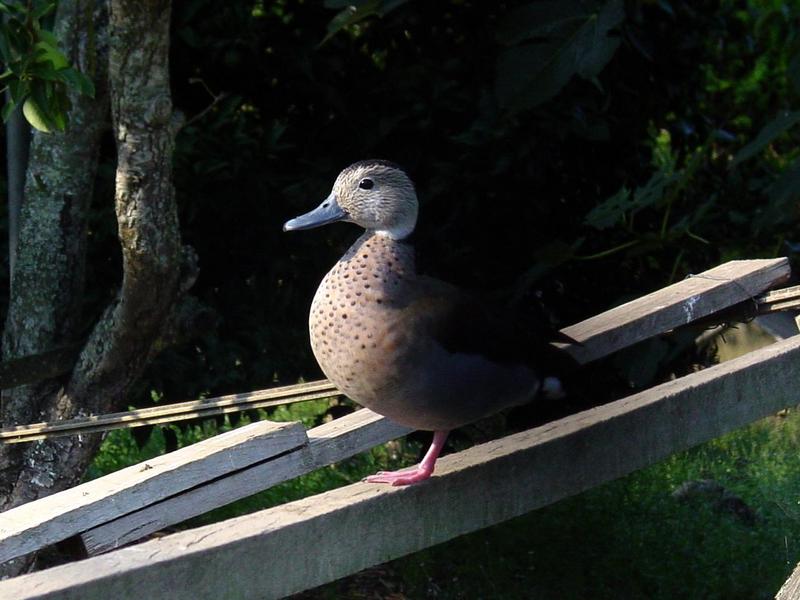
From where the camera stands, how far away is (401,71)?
13.2ft

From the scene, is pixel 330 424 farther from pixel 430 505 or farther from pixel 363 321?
pixel 430 505

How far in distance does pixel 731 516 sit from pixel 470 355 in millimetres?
2518

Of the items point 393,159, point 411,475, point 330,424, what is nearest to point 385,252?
point 330,424

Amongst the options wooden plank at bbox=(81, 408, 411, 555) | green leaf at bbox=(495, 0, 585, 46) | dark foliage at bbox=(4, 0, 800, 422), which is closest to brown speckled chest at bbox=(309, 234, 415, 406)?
wooden plank at bbox=(81, 408, 411, 555)

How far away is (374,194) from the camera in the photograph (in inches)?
104

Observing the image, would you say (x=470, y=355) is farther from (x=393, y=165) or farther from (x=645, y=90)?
(x=645, y=90)

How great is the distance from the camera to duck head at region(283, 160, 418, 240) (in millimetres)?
2645

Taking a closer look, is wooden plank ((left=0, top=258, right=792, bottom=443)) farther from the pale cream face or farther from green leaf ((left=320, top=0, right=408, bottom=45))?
green leaf ((left=320, top=0, right=408, bottom=45))

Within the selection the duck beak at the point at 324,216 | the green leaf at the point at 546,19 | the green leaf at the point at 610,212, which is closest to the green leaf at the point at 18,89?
the duck beak at the point at 324,216

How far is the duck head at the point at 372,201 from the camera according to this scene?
2.64 m

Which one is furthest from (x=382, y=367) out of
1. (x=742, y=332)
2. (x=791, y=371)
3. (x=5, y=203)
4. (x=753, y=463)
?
(x=742, y=332)

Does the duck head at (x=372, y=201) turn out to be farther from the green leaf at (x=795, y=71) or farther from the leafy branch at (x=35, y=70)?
the green leaf at (x=795, y=71)

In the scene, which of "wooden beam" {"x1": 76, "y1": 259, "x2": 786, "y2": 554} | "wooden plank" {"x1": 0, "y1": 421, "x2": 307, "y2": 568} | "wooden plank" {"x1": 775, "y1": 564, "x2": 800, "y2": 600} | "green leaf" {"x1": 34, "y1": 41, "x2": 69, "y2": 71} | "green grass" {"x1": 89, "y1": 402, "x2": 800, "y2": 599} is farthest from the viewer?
"green grass" {"x1": 89, "y1": 402, "x2": 800, "y2": 599}

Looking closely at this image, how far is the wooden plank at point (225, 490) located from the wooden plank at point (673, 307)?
2.15 ft
